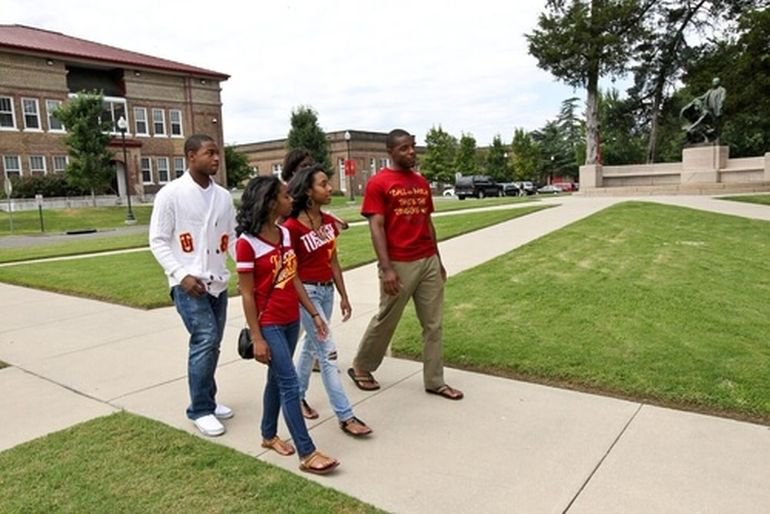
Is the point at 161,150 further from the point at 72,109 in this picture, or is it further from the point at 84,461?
the point at 84,461

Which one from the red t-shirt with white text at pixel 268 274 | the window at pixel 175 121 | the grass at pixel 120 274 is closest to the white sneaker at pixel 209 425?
the red t-shirt with white text at pixel 268 274

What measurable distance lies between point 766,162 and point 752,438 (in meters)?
27.6

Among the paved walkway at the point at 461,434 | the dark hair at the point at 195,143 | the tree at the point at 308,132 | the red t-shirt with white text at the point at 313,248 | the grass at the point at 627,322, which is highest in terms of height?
the tree at the point at 308,132

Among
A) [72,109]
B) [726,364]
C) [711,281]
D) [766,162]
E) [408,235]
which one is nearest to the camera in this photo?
[408,235]

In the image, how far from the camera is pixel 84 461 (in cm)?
335

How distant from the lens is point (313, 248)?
3859 mm

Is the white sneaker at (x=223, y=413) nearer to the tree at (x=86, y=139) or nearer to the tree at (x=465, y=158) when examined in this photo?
the tree at (x=86, y=139)

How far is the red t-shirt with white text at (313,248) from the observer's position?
3.81 m

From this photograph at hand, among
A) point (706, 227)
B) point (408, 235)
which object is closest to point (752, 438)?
point (408, 235)

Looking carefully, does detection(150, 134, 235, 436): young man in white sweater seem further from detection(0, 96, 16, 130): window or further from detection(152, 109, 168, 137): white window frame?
detection(152, 109, 168, 137): white window frame

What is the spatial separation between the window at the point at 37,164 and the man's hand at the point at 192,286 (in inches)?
1544

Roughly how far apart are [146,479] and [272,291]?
1.18m

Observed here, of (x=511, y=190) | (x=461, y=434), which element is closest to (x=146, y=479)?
(x=461, y=434)

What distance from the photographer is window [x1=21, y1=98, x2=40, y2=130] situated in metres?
36.5
